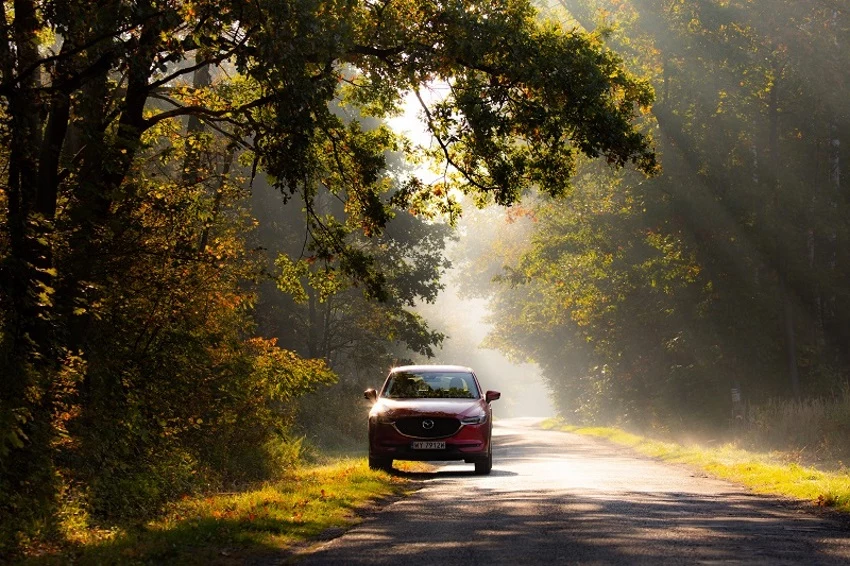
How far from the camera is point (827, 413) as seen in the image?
2745 centimetres

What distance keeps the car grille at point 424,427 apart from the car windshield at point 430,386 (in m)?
1.08

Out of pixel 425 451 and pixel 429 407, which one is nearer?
pixel 425 451

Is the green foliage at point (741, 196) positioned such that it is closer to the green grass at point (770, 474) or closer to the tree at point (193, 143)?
the green grass at point (770, 474)

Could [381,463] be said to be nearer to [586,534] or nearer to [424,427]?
[424,427]

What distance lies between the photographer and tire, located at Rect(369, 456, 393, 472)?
19406 millimetres

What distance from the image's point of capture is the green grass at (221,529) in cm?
895

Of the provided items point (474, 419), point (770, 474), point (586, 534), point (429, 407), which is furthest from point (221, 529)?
point (770, 474)

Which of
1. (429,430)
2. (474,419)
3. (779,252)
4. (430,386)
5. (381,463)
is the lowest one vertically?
(381,463)

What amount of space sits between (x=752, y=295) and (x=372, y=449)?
55.1ft

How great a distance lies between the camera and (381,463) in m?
19.5

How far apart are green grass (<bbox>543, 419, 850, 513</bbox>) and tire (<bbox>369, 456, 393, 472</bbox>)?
237 inches

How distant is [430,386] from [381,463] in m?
1.91

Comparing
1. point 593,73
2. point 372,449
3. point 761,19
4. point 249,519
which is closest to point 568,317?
point 761,19

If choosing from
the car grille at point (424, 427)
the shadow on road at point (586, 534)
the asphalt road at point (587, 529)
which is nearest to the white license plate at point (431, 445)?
the car grille at point (424, 427)
